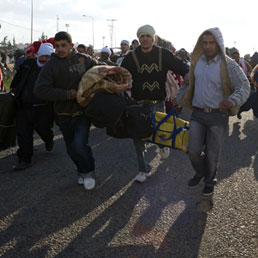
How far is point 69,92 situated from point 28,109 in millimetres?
1598

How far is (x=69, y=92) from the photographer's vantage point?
4.19 metres

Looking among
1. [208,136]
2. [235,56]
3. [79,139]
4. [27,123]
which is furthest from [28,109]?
[235,56]

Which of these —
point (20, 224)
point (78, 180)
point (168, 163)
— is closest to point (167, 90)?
point (168, 163)

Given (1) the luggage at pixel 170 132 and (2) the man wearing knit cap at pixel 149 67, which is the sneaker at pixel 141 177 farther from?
(1) the luggage at pixel 170 132

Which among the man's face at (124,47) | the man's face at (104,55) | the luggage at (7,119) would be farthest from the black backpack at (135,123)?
the man's face at (124,47)

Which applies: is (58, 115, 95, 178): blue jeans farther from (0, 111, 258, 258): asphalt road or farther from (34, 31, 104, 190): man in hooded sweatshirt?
(0, 111, 258, 258): asphalt road

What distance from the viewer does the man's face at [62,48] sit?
4254mm

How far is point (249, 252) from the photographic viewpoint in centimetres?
309

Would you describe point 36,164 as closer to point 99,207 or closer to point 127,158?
point 127,158

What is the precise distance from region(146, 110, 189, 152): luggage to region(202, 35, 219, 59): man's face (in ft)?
3.04

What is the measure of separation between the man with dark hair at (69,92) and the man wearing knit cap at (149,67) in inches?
22.7

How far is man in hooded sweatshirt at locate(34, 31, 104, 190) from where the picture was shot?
4.22 meters

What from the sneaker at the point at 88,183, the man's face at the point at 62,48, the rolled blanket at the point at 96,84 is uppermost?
the man's face at the point at 62,48

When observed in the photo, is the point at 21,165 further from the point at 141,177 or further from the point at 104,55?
the point at 104,55
